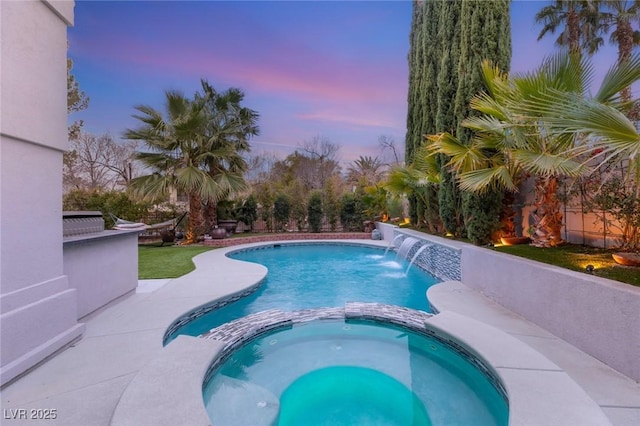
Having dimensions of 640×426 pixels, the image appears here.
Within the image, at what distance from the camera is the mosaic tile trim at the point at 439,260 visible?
6.71 m

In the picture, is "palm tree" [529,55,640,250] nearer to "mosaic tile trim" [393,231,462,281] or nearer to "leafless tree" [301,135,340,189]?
"mosaic tile trim" [393,231,462,281]

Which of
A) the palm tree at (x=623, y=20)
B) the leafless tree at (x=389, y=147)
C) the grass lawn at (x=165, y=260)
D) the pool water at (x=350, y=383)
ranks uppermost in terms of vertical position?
the palm tree at (x=623, y=20)

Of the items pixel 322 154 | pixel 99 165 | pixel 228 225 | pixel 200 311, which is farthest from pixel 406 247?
pixel 99 165

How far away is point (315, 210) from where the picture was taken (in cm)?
1562

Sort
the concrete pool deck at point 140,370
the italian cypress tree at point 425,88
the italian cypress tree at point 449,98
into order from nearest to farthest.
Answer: the concrete pool deck at point 140,370 → the italian cypress tree at point 449,98 → the italian cypress tree at point 425,88

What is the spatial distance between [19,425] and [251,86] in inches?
724

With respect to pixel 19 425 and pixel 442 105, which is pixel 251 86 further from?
pixel 19 425

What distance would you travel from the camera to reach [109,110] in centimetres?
1839

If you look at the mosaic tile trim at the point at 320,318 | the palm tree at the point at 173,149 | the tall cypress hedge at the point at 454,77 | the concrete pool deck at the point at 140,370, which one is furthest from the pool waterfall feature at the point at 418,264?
the palm tree at the point at 173,149

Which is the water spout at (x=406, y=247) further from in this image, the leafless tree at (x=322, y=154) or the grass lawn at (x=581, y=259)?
the leafless tree at (x=322, y=154)

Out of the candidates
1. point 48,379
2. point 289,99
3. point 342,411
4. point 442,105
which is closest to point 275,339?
point 342,411

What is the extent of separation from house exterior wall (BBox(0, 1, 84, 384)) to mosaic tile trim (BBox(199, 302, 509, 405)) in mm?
1480

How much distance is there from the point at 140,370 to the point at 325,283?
16.6 ft

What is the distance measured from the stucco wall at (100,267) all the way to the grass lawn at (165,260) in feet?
5.26
